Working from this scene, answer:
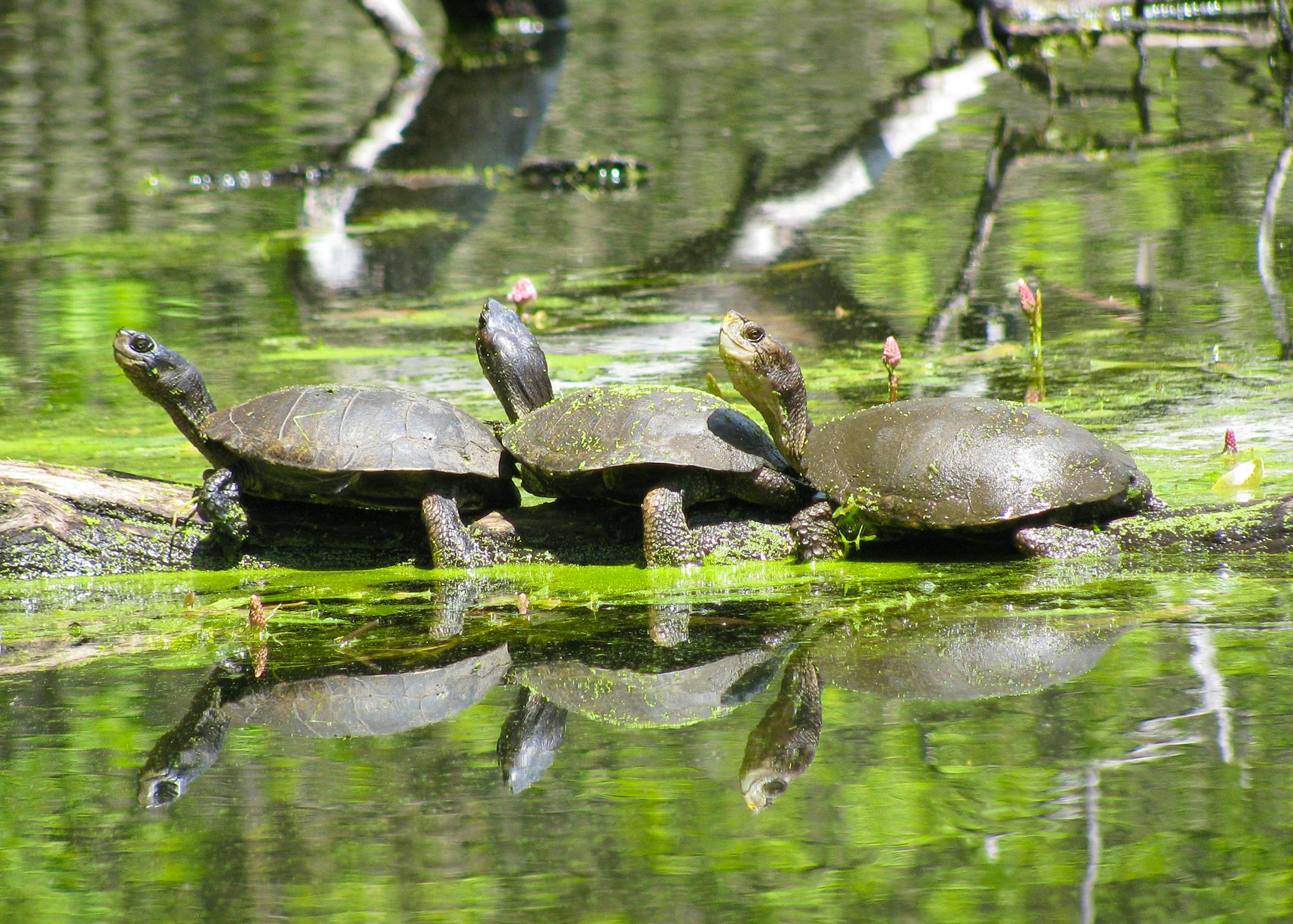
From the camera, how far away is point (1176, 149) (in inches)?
475

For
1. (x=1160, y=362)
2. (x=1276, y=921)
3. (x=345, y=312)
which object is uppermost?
(x=1276, y=921)

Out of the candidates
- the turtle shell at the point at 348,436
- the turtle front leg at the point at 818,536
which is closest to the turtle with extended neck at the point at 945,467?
the turtle front leg at the point at 818,536

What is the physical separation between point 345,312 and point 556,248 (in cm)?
207

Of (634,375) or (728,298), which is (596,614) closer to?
(634,375)

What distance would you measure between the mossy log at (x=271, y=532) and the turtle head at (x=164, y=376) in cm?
26

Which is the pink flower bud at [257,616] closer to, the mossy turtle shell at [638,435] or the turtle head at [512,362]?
the mossy turtle shell at [638,435]

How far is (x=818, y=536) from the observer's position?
4676 mm

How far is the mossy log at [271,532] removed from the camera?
475 cm

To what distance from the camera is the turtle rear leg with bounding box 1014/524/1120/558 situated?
14.3 ft

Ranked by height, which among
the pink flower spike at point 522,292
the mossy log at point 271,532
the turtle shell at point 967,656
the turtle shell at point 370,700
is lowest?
the mossy log at point 271,532

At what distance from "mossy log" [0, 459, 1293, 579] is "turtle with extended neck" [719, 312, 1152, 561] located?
281mm

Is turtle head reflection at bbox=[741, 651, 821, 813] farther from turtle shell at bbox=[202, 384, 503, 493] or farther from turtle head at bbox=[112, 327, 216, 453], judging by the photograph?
turtle head at bbox=[112, 327, 216, 453]

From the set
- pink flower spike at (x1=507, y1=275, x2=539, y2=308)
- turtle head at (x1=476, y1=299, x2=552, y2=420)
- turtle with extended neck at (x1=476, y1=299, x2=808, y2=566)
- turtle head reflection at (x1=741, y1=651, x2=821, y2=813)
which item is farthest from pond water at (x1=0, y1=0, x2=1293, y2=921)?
turtle head at (x1=476, y1=299, x2=552, y2=420)

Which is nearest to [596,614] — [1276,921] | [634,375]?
[1276,921]
